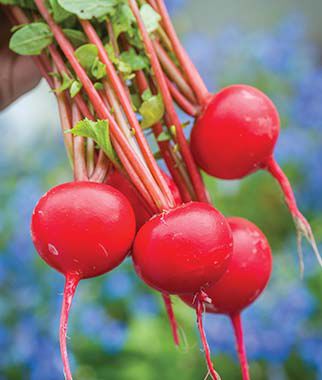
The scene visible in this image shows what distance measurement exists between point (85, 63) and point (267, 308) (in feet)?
3.91

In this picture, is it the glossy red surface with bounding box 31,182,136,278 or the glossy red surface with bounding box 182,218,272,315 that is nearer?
the glossy red surface with bounding box 31,182,136,278

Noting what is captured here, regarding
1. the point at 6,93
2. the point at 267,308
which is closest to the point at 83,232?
the point at 6,93

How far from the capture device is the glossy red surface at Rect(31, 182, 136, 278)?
67 centimetres

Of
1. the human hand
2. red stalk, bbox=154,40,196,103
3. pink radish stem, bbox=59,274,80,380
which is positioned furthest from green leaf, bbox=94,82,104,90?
Answer: the human hand

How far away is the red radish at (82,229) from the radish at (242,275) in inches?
5.3

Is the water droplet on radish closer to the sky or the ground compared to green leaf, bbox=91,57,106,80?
closer to the ground

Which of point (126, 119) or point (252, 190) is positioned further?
point (252, 190)

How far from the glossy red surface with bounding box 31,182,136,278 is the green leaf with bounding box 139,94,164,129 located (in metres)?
0.12

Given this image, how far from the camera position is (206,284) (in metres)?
0.68

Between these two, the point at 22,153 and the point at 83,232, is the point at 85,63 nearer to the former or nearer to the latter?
the point at 83,232

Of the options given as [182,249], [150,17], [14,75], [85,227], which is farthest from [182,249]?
[14,75]

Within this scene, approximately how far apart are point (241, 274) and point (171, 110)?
0.69 ft

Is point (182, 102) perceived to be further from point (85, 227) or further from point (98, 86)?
point (85, 227)

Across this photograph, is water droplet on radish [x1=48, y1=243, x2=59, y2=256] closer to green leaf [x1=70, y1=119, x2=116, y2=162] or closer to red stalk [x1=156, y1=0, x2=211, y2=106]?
green leaf [x1=70, y1=119, x2=116, y2=162]
